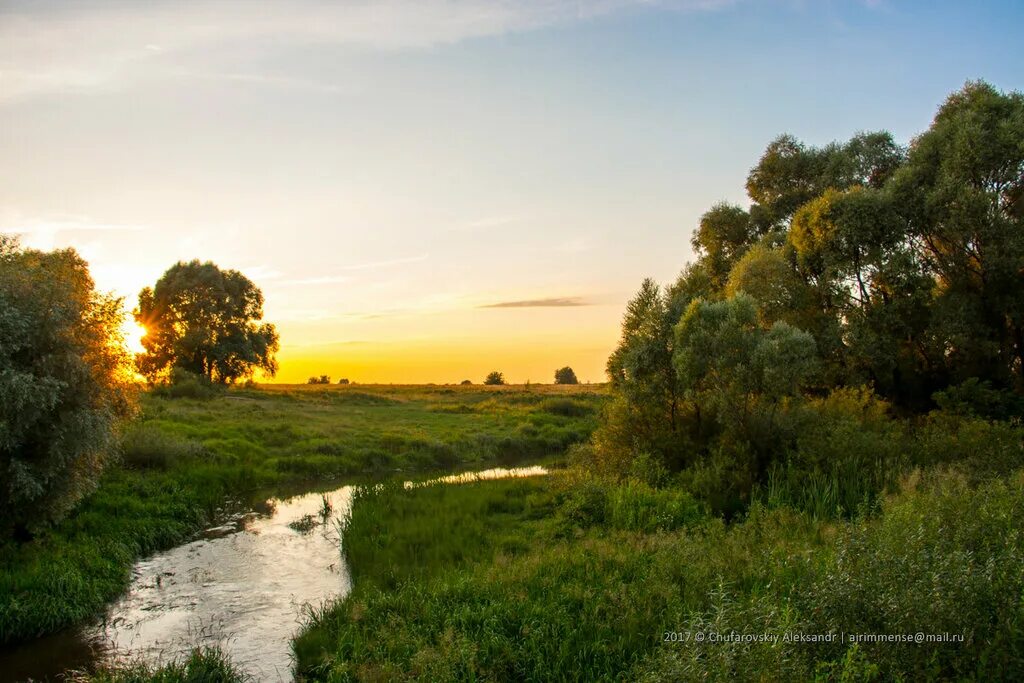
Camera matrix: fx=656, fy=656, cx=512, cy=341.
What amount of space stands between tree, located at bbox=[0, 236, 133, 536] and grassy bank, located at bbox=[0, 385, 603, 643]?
1.55 m

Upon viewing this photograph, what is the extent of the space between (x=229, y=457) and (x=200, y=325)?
101 feet

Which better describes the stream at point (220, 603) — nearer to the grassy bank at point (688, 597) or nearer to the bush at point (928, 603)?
the grassy bank at point (688, 597)

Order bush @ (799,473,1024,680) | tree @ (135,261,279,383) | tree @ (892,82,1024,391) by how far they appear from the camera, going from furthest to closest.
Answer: tree @ (135,261,279,383), tree @ (892,82,1024,391), bush @ (799,473,1024,680)

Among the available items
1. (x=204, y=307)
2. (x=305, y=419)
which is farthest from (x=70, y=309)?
(x=204, y=307)

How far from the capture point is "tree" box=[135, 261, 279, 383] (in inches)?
2124

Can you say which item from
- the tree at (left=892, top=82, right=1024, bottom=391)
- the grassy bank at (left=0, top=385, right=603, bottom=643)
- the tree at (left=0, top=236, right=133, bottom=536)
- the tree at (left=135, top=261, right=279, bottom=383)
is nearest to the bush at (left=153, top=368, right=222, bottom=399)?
the grassy bank at (left=0, top=385, right=603, bottom=643)

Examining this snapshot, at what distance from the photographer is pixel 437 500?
66.8ft

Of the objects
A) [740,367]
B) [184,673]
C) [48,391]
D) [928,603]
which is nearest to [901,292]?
[740,367]

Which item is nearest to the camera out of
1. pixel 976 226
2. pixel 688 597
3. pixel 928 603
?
pixel 928 603

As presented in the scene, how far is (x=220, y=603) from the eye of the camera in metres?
13.6

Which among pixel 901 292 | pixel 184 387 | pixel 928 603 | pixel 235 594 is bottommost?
pixel 235 594

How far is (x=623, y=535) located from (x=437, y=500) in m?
7.79

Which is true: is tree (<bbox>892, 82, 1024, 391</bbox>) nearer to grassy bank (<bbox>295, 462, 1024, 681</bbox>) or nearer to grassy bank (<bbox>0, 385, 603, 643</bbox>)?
grassy bank (<bbox>295, 462, 1024, 681</bbox>)

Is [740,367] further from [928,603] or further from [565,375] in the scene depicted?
[565,375]
